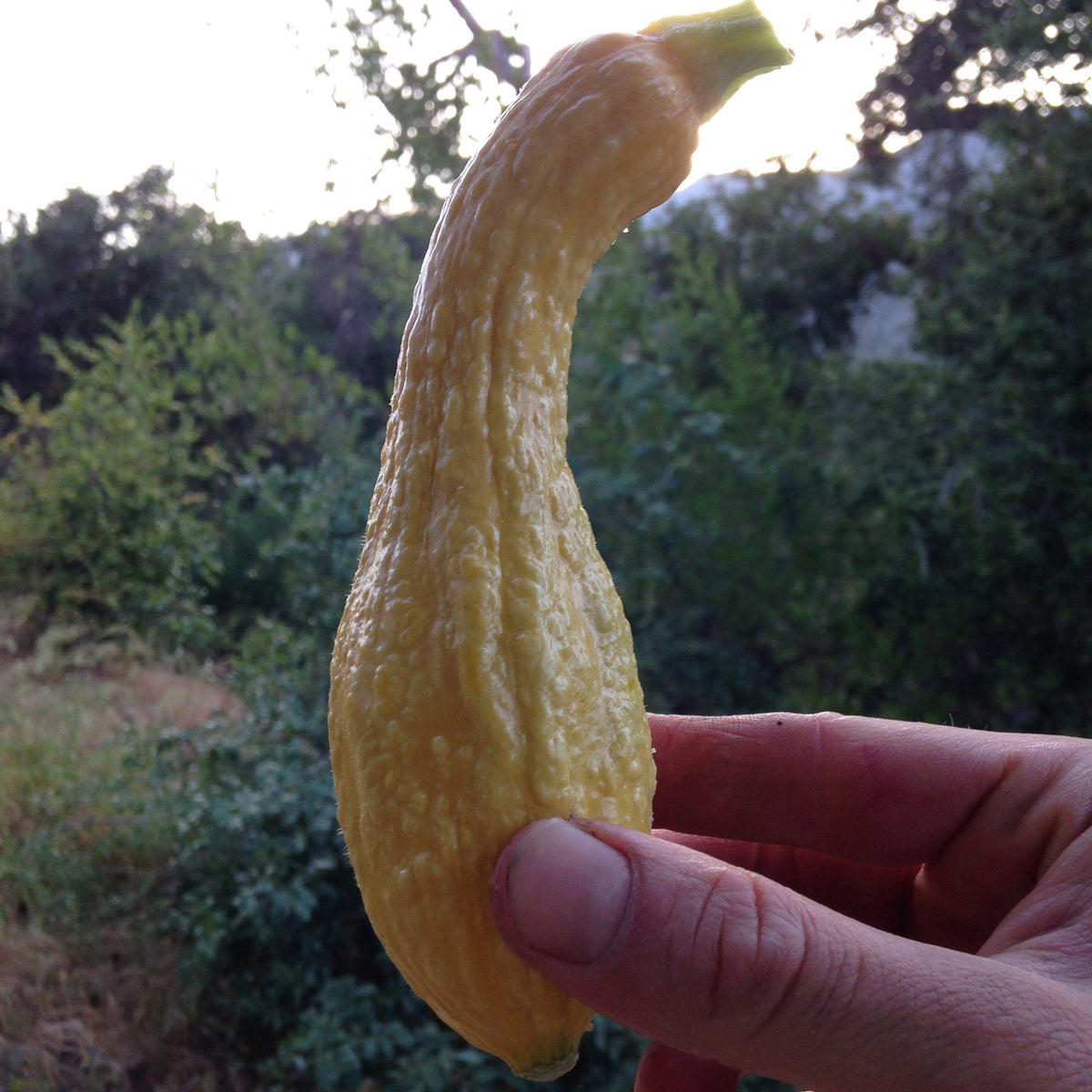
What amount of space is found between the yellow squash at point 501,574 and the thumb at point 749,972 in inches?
1.7

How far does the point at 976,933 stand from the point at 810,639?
8.35 feet

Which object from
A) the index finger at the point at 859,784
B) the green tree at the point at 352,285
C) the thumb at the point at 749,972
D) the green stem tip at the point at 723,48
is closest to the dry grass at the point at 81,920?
the index finger at the point at 859,784

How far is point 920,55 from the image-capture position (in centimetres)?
615

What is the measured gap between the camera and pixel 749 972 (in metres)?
0.90

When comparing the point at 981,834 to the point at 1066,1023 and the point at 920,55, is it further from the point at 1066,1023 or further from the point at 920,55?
the point at 920,55

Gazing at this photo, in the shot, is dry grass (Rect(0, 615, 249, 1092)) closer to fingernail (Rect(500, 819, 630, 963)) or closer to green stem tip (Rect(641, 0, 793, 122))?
fingernail (Rect(500, 819, 630, 963))

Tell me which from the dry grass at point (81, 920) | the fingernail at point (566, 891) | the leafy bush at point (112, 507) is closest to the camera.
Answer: the fingernail at point (566, 891)

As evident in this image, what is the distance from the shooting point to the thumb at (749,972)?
0.84m

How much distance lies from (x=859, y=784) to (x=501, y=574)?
3.16ft

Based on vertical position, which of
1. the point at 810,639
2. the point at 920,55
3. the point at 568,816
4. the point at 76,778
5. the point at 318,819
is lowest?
the point at 810,639

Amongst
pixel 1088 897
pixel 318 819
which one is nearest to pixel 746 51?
pixel 1088 897

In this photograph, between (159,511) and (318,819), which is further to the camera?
(159,511)

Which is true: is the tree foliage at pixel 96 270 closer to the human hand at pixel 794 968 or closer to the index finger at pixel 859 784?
the index finger at pixel 859 784

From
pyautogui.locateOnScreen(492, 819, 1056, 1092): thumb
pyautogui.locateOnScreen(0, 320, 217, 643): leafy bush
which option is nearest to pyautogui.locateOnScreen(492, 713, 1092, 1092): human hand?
pyautogui.locateOnScreen(492, 819, 1056, 1092): thumb
